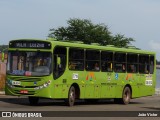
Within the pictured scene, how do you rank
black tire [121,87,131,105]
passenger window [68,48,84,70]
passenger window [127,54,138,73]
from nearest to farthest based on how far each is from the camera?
passenger window [68,48,84,70] < passenger window [127,54,138,73] < black tire [121,87,131,105]

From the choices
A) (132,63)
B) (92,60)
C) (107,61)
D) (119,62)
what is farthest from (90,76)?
(132,63)

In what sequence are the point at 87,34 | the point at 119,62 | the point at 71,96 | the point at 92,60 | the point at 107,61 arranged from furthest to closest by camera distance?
the point at 87,34, the point at 119,62, the point at 107,61, the point at 92,60, the point at 71,96

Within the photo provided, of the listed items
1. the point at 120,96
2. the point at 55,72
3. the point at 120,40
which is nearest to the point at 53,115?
the point at 55,72

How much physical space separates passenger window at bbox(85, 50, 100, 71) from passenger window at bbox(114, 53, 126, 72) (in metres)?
1.61

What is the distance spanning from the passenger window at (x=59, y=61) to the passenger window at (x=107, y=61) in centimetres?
331

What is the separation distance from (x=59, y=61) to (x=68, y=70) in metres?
0.85

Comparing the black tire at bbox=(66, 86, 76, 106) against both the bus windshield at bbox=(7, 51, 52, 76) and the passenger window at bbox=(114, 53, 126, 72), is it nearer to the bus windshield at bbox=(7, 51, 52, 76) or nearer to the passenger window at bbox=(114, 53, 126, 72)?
the bus windshield at bbox=(7, 51, 52, 76)

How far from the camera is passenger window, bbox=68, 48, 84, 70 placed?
24.6 meters

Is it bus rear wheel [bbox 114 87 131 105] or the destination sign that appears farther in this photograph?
bus rear wheel [bbox 114 87 131 105]

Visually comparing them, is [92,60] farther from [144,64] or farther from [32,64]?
[144,64]

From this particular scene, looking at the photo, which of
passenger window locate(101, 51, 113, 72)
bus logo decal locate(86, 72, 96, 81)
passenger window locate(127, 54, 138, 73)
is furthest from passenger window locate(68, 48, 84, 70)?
passenger window locate(127, 54, 138, 73)

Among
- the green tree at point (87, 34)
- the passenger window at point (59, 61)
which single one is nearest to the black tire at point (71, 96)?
the passenger window at point (59, 61)

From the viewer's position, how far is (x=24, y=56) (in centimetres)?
2377

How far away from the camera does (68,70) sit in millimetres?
24438
